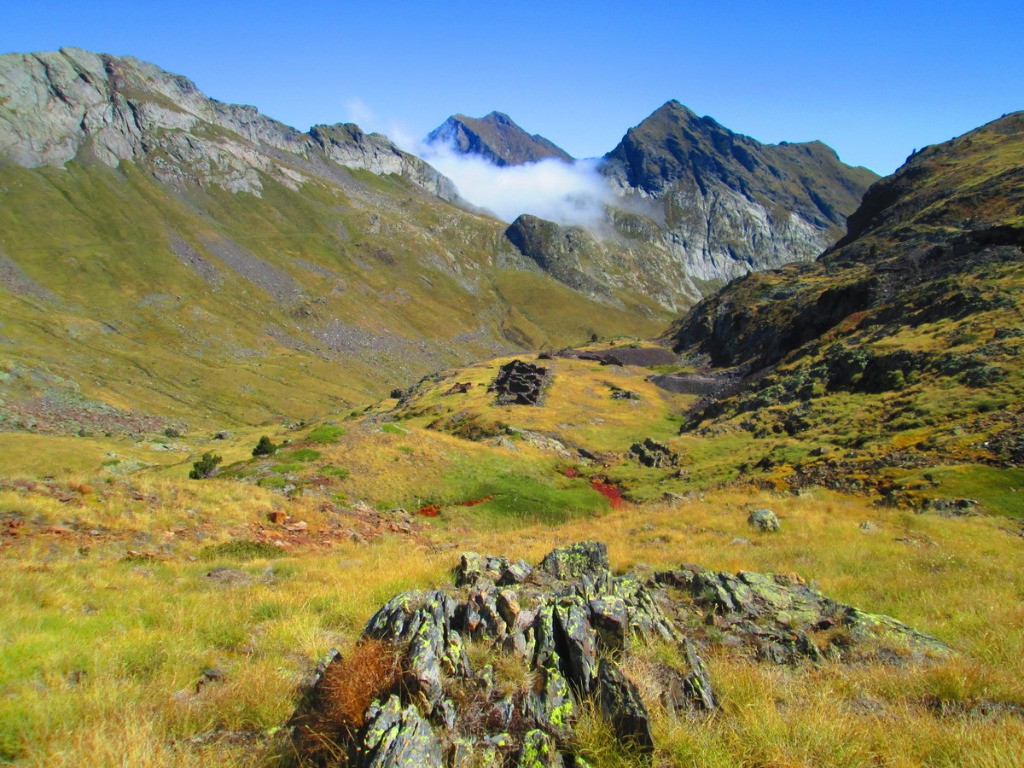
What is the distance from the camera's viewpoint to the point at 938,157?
349 feet

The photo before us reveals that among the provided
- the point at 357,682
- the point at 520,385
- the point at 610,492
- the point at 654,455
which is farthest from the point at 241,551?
the point at 520,385

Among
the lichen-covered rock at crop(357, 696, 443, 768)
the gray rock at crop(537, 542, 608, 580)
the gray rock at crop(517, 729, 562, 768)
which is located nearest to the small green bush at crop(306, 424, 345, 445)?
the gray rock at crop(537, 542, 608, 580)

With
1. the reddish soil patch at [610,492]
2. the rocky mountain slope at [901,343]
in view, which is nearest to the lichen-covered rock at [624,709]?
the rocky mountain slope at [901,343]

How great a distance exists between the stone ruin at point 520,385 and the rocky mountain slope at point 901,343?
17.8m

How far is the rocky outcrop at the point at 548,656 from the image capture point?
4.58 metres

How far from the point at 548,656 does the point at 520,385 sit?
177 ft

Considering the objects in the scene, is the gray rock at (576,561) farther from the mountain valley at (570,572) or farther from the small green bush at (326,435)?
the small green bush at (326,435)

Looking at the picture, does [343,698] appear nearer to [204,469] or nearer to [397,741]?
[397,741]

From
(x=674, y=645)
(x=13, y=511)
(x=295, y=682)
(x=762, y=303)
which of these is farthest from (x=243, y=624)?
(x=762, y=303)

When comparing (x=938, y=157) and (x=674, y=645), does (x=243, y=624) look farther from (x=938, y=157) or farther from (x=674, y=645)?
(x=938, y=157)

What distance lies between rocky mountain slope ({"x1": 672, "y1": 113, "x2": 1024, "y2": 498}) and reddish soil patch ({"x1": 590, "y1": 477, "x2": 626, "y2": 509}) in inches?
333

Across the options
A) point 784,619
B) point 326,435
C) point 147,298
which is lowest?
point 784,619

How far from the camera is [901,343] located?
37.2 meters

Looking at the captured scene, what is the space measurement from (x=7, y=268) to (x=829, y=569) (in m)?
170
